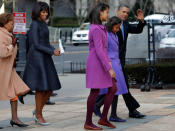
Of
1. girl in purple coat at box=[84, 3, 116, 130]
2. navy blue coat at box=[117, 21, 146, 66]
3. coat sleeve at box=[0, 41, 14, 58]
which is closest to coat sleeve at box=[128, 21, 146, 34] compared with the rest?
navy blue coat at box=[117, 21, 146, 66]

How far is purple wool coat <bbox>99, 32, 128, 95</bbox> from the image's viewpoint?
8.52 meters

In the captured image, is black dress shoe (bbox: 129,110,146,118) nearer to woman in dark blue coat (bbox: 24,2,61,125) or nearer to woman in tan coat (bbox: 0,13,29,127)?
woman in dark blue coat (bbox: 24,2,61,125)

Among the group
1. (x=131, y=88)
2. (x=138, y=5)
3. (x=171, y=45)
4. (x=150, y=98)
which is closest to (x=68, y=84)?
(x=131, y=88)

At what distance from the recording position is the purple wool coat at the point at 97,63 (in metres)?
7.92

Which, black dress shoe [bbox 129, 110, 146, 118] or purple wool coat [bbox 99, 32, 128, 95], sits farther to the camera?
black dress shoe [bbox 129, 110, 146, 118]

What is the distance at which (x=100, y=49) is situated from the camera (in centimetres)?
786

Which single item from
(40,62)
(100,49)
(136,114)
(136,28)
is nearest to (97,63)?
(100,49)

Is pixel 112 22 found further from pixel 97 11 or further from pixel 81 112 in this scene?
pixel 81 112

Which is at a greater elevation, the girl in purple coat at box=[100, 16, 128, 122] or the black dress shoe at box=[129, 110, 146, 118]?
the girl in purple coat at box=[100, 16, 128, 122]

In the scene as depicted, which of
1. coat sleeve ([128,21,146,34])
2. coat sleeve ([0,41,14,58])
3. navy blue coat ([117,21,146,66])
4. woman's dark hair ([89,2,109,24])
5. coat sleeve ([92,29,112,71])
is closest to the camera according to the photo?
coat sleeve ([92,29,112,71])

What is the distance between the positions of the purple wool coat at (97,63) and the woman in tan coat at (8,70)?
40.9 inches

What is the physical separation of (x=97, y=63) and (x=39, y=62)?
992 millimetres

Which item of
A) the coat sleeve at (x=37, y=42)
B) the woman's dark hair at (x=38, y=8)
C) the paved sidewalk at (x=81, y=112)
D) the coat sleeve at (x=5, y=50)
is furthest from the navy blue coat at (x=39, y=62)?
the paved sidewalk at (x=81, y=112)

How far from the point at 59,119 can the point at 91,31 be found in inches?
72.6
